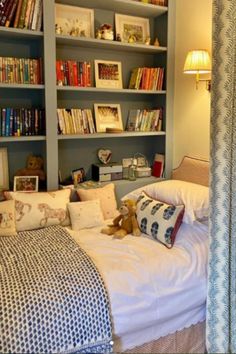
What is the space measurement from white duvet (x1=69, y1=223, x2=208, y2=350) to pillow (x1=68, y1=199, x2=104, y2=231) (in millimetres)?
273

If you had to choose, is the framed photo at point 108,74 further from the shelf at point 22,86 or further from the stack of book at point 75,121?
the shelf at point 22,86

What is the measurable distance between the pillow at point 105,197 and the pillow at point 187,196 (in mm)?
315

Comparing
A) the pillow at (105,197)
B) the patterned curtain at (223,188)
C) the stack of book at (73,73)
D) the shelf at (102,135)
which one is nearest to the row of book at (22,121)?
the shelf at (102,135)

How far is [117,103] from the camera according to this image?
2.93m

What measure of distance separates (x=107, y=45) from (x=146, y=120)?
70 cm

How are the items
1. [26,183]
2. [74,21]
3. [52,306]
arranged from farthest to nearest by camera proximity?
1. [74,21]
2. [26,183]
3. [52,306]

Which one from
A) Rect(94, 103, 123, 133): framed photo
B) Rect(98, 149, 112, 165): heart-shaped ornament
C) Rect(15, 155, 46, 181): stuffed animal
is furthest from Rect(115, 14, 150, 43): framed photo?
Rect(15, 155, 46, 181): stuffed animal

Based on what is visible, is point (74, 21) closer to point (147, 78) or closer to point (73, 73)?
point (73, 73)

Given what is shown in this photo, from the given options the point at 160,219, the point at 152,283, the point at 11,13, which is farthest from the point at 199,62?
the point at 152,283

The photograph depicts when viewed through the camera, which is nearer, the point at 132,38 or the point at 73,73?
the point at 73,73

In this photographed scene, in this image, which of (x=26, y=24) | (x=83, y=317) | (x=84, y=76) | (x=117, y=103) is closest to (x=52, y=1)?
(x=26, y=24)

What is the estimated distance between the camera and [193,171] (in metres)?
2.57

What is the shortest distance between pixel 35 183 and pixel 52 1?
50.5 inches

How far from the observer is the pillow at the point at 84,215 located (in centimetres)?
227
